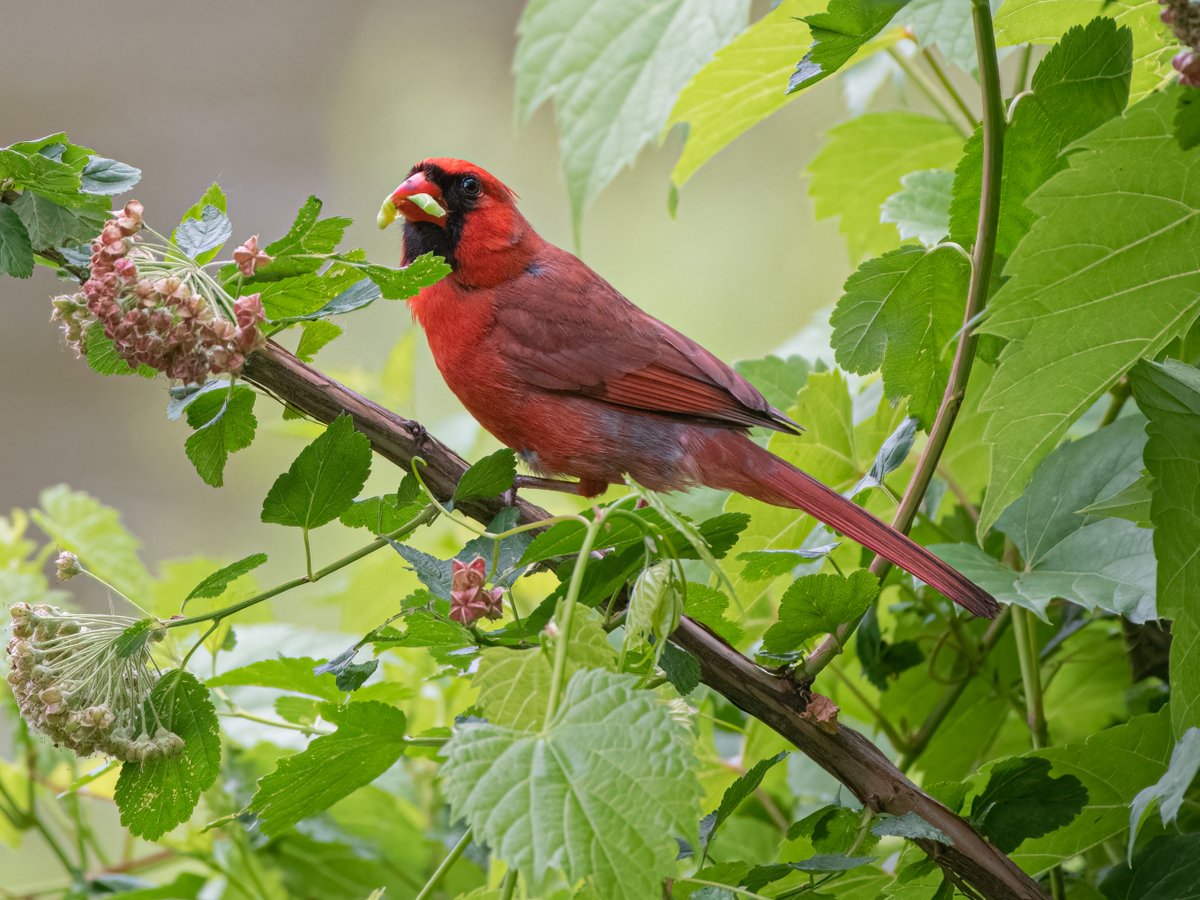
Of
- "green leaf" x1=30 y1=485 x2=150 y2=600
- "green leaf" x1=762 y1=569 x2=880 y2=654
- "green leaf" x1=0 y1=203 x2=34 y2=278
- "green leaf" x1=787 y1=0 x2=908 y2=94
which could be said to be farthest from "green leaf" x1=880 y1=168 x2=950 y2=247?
"green leaf" x1=30 y1=485 x2=150 y2=600

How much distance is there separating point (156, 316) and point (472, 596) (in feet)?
1.13

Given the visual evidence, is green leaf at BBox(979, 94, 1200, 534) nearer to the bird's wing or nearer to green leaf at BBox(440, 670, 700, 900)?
green leaf at BBox(440, 670, 700, 900)

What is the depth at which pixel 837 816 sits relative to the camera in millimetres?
1196

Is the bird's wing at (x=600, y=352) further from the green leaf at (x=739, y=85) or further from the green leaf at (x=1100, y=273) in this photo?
the green leaf at (x=1100, y=273)

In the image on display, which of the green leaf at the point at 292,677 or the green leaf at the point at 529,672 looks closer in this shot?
the green leaf at the point at 529,672

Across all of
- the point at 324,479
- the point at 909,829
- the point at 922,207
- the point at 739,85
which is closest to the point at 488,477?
the point at 324,479

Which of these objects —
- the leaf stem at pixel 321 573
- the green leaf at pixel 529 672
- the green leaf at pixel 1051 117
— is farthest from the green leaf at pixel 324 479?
the green leaf at pixel 1051 117

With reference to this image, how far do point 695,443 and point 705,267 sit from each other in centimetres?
347

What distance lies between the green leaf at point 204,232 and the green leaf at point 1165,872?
1030mm

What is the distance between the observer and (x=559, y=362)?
8.07 ft

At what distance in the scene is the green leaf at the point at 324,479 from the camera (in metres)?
1.19

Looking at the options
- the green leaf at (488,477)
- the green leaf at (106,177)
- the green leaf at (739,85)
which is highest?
the green leaf at (739,85)

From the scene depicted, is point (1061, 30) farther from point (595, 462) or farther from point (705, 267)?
point (705, 267)

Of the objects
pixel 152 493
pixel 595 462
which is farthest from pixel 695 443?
pixel 152 493
